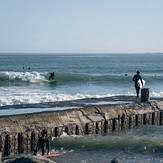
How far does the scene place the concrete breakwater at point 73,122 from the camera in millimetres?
13242

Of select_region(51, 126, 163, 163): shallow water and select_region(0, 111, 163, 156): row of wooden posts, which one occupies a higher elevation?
select_region(0, 111, 163, 156): row of wooden posts

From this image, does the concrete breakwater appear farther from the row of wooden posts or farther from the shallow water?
the shallow water

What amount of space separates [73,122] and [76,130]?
467mm

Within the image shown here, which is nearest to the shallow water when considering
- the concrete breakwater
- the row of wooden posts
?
the row of wooden posts

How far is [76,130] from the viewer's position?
15.6 meters

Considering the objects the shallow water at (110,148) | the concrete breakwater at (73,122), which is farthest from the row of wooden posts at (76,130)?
the shallow water at (110,148)

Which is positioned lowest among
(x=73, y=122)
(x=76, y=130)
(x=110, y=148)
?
(x=110, y=148)

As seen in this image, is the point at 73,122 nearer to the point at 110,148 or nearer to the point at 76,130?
the point at 76,130

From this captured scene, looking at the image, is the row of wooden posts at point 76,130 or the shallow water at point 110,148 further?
the row of wooden posts at point 76,130

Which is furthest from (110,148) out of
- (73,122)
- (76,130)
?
(73,122)

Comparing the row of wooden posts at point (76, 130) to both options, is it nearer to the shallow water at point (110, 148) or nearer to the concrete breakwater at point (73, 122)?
the concrete breakwater at point (73, 122)

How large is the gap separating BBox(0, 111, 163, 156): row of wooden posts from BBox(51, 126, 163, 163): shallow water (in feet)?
1.37

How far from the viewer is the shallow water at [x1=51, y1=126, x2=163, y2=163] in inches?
487

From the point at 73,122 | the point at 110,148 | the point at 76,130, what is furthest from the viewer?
the point at 73,122
